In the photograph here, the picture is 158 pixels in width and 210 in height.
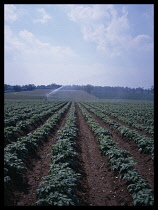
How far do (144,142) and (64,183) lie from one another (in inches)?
262

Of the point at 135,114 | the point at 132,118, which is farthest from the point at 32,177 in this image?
the point at 135,114

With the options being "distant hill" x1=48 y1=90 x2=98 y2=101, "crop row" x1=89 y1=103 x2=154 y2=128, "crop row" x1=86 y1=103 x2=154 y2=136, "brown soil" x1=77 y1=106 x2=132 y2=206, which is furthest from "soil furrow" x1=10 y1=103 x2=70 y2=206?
"distant hill" x1=48 y1=90 x2=98 y2=101

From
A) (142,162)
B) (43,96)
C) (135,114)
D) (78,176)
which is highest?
(43,96)

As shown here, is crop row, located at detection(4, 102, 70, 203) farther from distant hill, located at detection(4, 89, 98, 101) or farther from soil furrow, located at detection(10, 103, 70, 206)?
distant hill, located at detection(4, 89, 98, 101)

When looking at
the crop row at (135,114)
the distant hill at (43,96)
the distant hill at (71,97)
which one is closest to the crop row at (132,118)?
the crop row at (135,114)

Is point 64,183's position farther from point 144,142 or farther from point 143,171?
point 144,142

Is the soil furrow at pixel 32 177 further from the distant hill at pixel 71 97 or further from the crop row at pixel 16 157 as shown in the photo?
the distant hill at pixel 71 97

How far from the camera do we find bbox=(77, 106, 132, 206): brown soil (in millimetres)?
5867

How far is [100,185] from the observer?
22.8 ft

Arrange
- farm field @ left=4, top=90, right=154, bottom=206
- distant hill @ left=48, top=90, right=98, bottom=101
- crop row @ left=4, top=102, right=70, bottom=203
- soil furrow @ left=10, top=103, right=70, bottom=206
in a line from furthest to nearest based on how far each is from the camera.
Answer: distant hill @ left=48, top=90, right=98, bottom=101 < crop row @ left=4, top=102, right=70, bottom=203 < soil furrow @ left=10, top=103, right=70, bottom=206 < farm field @ left=4, top=90, right=154, bottom=206

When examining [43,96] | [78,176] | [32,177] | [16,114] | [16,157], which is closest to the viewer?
[78,176]

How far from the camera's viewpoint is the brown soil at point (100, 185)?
5.87m

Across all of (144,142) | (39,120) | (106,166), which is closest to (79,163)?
(106,166)

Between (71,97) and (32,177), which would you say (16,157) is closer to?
(32,177)
